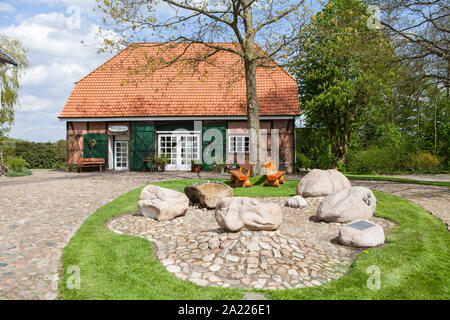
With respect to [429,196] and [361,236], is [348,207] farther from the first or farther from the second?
[429,196]

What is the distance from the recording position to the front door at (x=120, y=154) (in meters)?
19.0

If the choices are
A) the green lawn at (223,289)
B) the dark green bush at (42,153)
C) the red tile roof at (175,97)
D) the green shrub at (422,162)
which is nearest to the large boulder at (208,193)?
the green lawn at (223,289)

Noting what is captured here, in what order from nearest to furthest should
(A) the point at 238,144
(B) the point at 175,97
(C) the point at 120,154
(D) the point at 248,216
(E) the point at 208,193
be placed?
1. (D) the point at 248,216
2. (E) the point at 208,193
3. (A) the point at 238,144
4. (B) the point at 175,97
5. (C) the point at 120,154

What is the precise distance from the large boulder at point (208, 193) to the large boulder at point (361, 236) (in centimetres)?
338

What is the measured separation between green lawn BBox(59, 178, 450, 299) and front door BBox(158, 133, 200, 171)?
12.4 m

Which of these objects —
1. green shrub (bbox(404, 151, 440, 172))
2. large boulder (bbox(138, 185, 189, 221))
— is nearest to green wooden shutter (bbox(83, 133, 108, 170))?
large boulder (bbox(138, 185, 189, 221))

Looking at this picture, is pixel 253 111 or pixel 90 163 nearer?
pixel 253 111

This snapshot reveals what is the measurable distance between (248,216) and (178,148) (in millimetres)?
13970

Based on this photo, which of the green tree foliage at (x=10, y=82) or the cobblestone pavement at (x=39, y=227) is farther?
the green tree foliage at (x=10, y=82)

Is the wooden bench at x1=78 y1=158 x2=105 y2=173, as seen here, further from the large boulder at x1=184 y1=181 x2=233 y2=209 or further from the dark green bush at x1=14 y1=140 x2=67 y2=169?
the large boulder at x1=184 y1=181 x2=233 y2=209

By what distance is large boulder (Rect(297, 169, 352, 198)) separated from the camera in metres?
8.82

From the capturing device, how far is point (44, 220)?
6.68 metres

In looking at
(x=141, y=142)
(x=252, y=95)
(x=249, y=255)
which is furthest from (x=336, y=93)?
(x=249, y=255)

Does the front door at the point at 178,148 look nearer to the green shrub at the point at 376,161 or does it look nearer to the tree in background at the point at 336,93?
the tree in background at the point at 336,93
